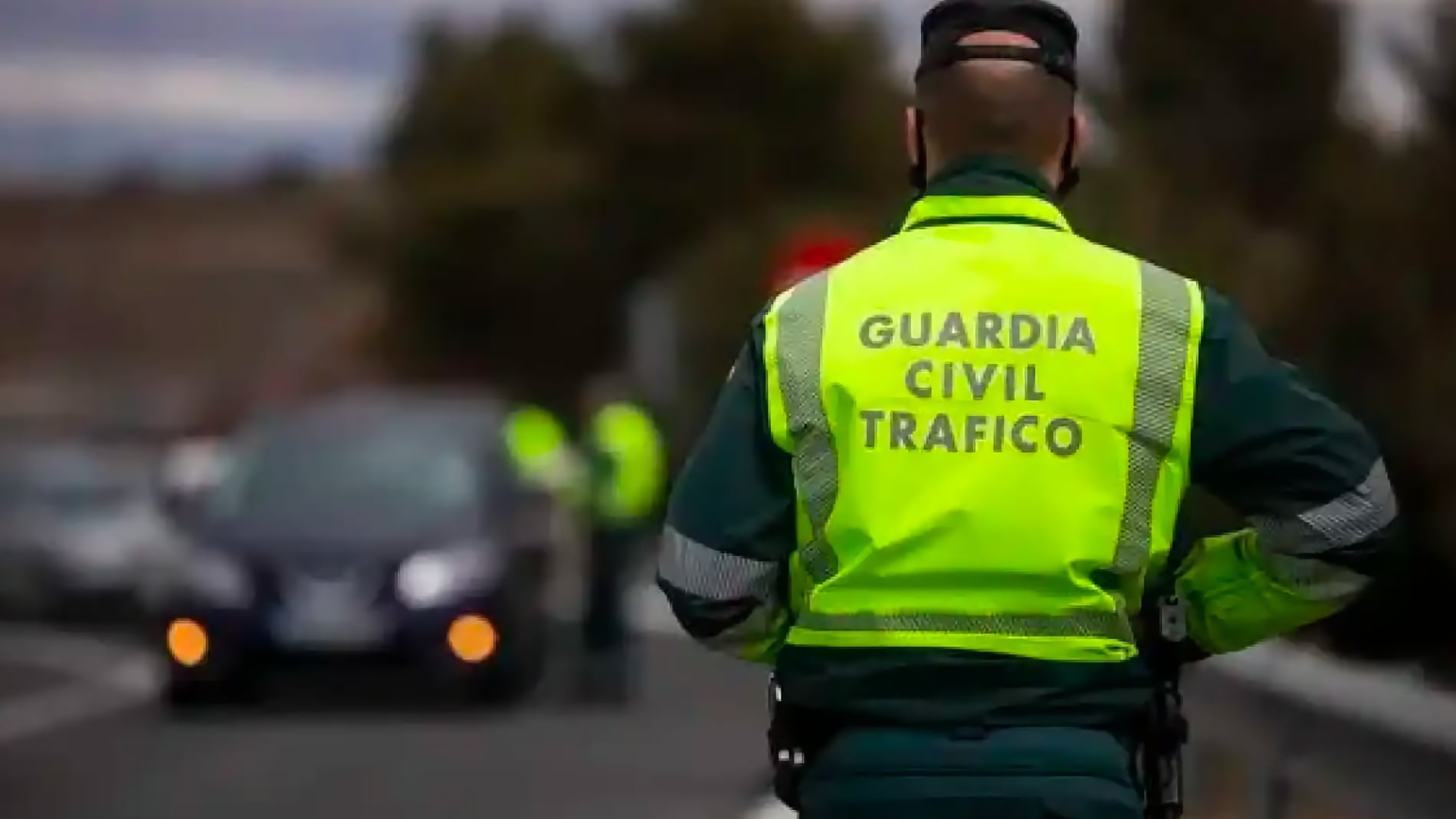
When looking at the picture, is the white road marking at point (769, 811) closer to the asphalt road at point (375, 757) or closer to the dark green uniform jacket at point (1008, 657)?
the asphalt road at point (375, 757)

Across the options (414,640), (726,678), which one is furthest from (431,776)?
(726,678)

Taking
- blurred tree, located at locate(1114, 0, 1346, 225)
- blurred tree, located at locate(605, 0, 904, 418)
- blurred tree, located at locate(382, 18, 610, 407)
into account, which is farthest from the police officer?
blurred tree, located at locate(382, 18, 610, 407)

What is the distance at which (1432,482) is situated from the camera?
52.6 feet

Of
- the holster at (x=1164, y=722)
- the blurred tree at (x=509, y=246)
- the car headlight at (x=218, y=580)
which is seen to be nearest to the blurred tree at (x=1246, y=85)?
the car headlight at (x=218, y=580)

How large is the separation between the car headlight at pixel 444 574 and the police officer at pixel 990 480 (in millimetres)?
12586

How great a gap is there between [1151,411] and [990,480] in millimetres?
220

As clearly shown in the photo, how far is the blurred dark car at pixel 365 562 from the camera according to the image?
16.7 meters

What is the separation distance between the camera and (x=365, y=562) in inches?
661

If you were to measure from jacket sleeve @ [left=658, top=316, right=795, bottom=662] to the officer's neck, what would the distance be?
1.02 feet

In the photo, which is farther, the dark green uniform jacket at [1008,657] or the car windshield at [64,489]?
the car windshield at [64,489]

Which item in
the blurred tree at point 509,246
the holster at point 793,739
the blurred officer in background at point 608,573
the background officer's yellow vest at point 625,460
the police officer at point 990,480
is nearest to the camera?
the police officer at point 990,480

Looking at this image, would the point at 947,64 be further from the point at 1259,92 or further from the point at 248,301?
the point at 248,301

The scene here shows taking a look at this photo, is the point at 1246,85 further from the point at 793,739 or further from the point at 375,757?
the point at 793,739

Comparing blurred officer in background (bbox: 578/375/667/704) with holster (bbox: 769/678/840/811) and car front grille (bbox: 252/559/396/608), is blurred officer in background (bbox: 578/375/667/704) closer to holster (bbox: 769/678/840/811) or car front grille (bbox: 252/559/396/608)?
car front grille (bbox: 252/559/396/608)
